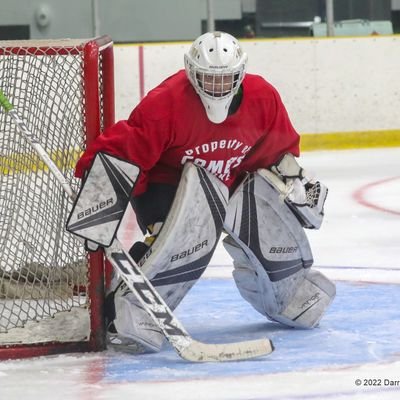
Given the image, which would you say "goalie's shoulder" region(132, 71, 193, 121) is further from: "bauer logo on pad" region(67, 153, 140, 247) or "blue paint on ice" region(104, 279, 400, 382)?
"blue paint on ice" region(104, 279, 400, 382)

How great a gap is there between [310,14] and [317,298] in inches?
185

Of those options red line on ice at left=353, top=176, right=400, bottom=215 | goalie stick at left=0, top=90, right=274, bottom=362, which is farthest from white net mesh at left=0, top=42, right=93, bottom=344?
red line on ice at left=353, top=176, right=400, bottom=215

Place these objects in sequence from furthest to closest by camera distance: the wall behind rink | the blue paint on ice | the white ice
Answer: the wall behind rink
the blue paint on ice
the white ice

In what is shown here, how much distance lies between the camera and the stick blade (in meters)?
2.92

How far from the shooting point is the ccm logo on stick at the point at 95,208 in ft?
9.55

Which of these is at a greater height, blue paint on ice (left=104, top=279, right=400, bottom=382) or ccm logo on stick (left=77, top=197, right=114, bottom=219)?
ccm logo on stick (left=77, top=197, right=114, bottom=219)

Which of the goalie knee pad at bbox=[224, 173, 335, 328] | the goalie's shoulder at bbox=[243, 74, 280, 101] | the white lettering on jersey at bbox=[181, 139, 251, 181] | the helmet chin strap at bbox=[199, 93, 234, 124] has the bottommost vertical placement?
the goalie knee pad at bbox=[224, 173, 335, 328]

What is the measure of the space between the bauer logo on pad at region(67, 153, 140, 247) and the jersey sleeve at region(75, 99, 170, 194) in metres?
0.03

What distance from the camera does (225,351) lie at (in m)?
2.95

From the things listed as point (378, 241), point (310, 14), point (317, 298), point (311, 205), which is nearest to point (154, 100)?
point (311, 205)

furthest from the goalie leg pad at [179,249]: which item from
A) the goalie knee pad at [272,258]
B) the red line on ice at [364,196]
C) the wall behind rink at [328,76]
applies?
the wall behind rink at [328,76]

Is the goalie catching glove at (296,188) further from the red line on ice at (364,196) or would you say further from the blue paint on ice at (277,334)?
the red line on ice at (364,196)

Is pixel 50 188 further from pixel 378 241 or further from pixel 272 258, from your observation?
pixel 378 241

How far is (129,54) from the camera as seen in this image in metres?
7.41
